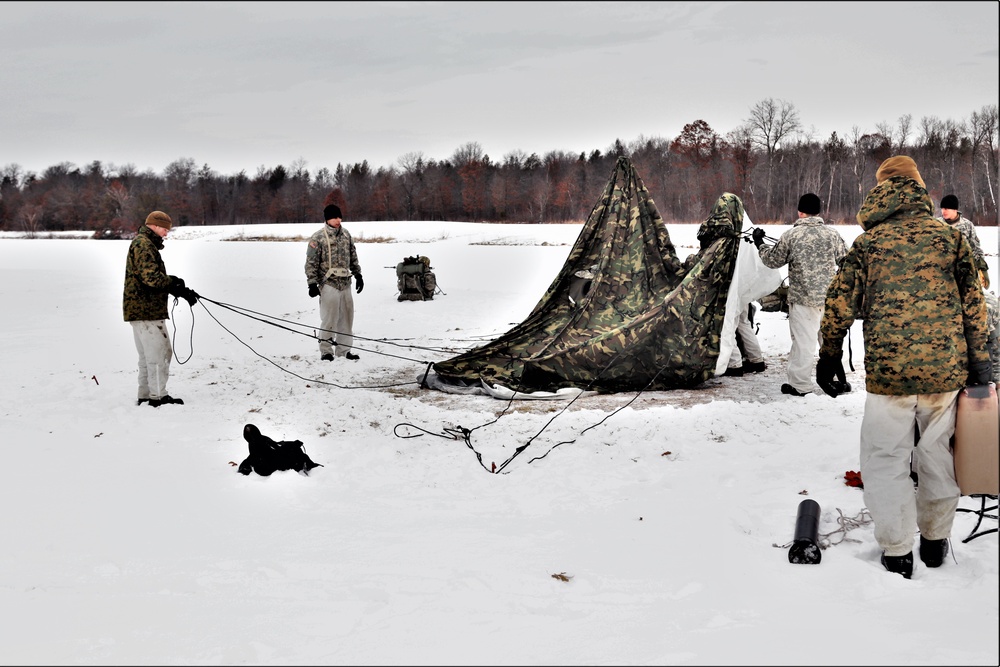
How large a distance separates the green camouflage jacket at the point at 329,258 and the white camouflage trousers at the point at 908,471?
614 cm

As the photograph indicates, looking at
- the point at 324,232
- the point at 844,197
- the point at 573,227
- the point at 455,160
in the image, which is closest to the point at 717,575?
the point at 324,232

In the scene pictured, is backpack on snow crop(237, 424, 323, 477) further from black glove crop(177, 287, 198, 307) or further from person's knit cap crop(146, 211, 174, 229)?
person's knit cap crop(146, 211, 174, 229)

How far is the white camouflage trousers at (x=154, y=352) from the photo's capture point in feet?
21.2

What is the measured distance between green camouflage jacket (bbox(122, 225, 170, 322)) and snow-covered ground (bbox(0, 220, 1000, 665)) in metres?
0.83

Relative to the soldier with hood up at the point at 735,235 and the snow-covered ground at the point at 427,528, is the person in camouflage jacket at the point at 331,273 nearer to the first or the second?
the snow-covered ground at the point at 427,528

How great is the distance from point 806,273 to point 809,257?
136mm

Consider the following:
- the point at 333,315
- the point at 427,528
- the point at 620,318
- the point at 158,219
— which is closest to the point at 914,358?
the point at 427,528

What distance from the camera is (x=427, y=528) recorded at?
13.1 ft

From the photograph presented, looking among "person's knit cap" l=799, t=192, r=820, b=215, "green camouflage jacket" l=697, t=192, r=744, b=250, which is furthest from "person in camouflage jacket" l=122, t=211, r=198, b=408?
"person's knit cap" l=799, t=192, r=820, b=215

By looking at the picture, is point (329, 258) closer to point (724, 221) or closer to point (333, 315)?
point (333, 315)

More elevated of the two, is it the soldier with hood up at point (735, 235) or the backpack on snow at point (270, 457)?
the soldier with hood up at point (735, 235)

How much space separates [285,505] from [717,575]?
7.95 ft

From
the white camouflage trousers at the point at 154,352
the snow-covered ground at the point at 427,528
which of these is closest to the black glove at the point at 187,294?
the white camouflage trousers at the point at 154,352

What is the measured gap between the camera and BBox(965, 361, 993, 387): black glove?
3303mm
